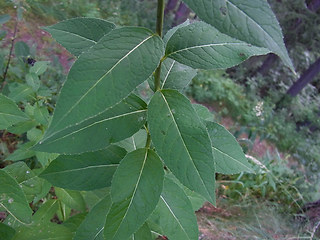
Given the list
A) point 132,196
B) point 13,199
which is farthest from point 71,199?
point 132,196

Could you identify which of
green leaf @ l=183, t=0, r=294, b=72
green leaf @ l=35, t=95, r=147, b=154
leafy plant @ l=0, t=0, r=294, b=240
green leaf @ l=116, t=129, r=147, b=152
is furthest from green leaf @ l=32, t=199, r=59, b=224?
green leaf @ l=183, t=0, r=294, b=72

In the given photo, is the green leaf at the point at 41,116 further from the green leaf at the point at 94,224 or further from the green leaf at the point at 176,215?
the green leaf at the point at 176,215

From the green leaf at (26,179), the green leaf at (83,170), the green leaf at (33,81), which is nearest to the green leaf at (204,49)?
the green leaf at (83,170)

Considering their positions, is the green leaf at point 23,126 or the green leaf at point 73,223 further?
the green leaf at point 23,126

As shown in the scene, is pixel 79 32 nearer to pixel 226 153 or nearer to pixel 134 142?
pixel 134 142

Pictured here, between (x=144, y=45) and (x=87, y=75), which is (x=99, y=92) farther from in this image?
(x=144, y=45)

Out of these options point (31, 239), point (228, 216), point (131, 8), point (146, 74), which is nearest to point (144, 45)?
point (146, 74)
